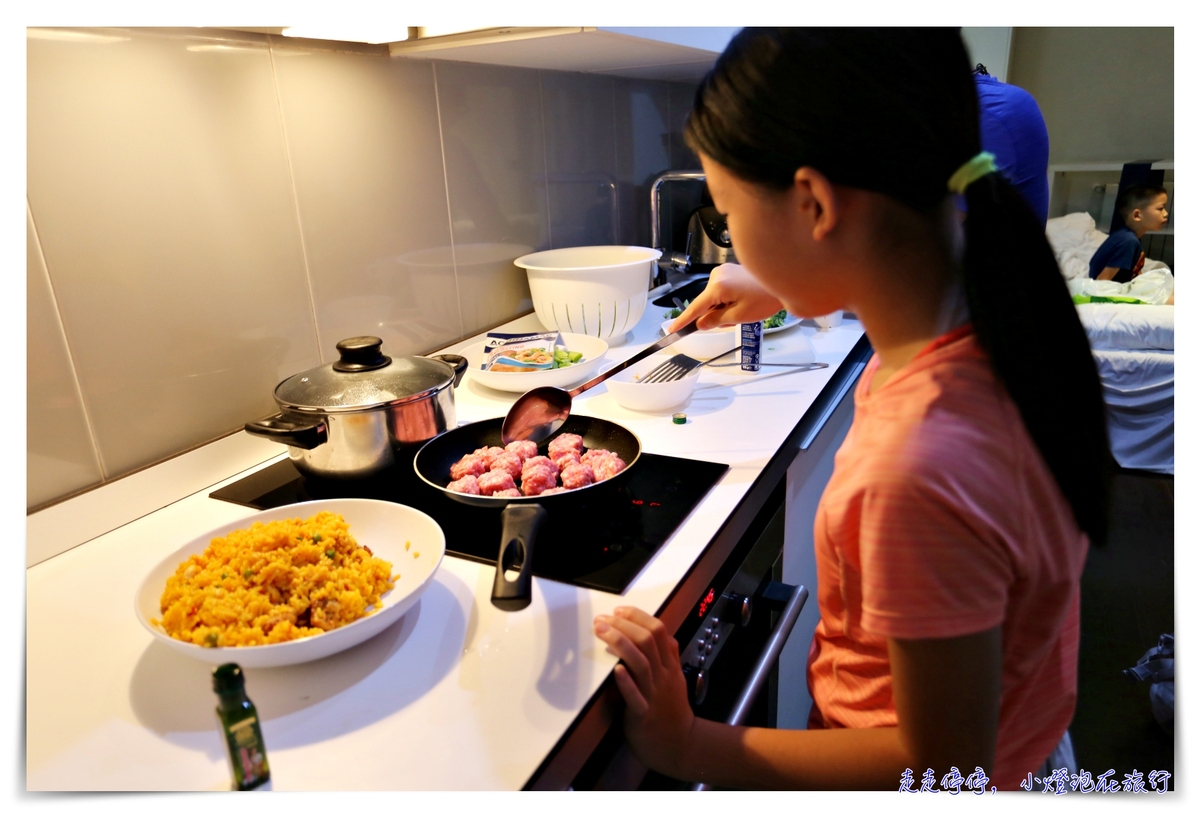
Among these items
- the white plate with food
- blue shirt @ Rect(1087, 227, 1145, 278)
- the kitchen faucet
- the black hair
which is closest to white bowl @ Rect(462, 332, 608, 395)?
the white plate with food

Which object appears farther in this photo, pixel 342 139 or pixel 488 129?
pixel 488 129

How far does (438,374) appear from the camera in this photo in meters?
1.00

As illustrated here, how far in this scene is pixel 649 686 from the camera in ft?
2.09

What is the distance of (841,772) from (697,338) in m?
0.90

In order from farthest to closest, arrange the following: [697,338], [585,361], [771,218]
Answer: [697,338] → [585,361] → [771,218]

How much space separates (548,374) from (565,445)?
27 cm

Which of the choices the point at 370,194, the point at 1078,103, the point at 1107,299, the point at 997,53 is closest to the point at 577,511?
the point at 370,194

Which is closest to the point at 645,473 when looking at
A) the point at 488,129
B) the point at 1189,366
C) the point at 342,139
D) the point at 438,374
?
the point at 438,374

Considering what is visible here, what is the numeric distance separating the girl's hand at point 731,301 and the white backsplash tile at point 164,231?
624 millimetres

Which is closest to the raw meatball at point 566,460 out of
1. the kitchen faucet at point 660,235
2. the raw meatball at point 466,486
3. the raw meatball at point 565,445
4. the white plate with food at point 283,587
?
the raw meatball at point 565,445

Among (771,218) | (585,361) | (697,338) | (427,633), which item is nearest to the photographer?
(771,218)

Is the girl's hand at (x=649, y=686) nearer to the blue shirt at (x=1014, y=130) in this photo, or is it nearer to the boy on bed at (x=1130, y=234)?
the blue shirt at (x=1014, y=130)

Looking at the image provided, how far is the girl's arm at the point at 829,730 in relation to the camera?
1.73ft

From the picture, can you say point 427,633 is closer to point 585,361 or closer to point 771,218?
point 771,218
